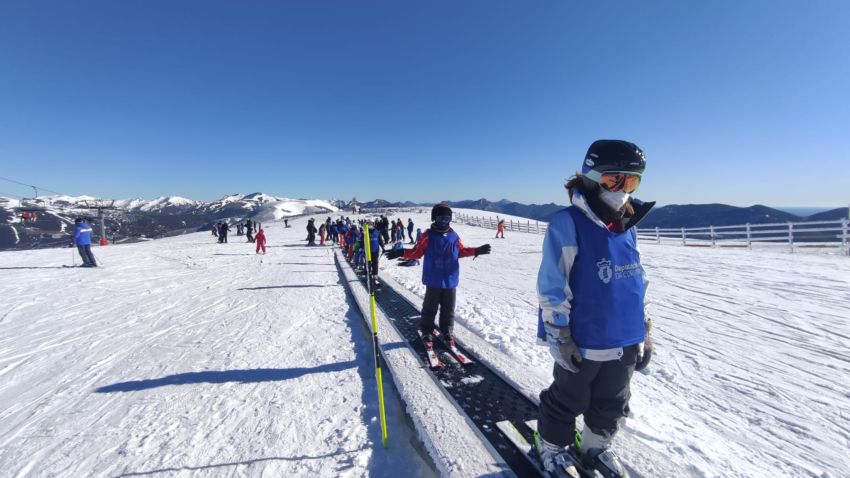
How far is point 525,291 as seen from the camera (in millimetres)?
9000

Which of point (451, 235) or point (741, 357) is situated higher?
point (451, 235)

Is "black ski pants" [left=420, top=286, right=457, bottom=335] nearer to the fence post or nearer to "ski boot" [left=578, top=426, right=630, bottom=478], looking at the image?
"ski boot" [left=578, top=426, right=630, bottom=478]

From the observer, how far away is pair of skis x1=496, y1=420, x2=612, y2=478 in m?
2.25

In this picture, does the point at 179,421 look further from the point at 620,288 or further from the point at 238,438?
the point at 620,288

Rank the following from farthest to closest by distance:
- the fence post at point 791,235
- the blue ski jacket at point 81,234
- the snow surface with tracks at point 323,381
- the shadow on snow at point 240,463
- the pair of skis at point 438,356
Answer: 1. the fence post at point 791,235
2. the blue ski jacket at point 81,234
3. the pair of skis at point 438,356
4. the snow surface with tracks at point 323,381
5. the shadow on snow at point 240,463

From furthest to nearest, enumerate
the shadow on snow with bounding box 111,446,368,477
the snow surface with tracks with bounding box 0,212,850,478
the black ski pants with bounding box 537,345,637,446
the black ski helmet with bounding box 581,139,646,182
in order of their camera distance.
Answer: the snow surface with tracks with bounding box 0,212,850,478 → the shadow on snow with bounding box 111,446,368,477 → the black ski pants with bounding box 537,345,637,446 → the black ski helmet with bounding box 581,139,646,182

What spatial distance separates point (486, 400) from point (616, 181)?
251 cm

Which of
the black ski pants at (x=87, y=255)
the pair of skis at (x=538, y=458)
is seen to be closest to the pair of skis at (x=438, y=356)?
the pair of skis at (x=538, y=458)

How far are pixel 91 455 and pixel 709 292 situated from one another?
1056cm

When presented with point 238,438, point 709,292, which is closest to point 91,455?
point 238,438

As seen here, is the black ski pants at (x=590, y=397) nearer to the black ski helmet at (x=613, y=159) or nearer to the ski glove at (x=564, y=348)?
the ski glove at (x=564, y=348)

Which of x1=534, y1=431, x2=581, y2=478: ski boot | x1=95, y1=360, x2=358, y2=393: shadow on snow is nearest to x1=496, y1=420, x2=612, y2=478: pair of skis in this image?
x1=534, y1=431, x2=581, y2=478: ski boot

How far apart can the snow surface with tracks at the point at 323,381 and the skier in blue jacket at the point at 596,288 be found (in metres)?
0.98

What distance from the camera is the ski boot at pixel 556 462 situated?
2.24m
